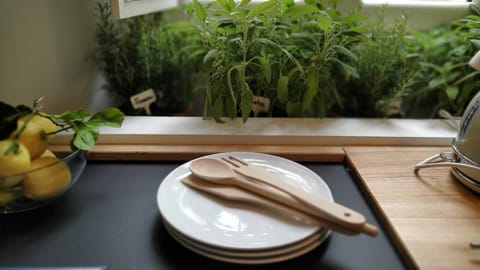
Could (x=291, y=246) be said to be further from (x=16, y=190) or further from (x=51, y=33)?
(x=51, y=33)

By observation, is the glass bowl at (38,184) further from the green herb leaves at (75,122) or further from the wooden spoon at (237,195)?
the wooden spoon at (237,195)

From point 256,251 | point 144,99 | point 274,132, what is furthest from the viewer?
point 144,99

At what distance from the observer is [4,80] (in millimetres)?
712

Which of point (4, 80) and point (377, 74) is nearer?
point (4, 80)

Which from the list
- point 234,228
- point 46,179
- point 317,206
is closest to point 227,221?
point 234,228

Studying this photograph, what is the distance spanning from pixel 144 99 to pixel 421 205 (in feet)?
2.21

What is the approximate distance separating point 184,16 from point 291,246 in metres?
0.88

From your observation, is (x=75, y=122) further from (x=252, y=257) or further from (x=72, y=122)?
(x=252, y=257)

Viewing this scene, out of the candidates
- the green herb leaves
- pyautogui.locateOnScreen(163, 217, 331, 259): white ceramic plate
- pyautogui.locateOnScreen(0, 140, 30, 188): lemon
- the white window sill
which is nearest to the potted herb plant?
the white window sill

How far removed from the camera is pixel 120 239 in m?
0.55

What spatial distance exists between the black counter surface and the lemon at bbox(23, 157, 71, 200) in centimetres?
5

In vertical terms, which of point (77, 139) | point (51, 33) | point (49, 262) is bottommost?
point (49, 262)

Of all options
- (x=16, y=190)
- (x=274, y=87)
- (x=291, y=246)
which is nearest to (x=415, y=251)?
(x=291, y=246)

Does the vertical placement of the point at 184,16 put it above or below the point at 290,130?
above
